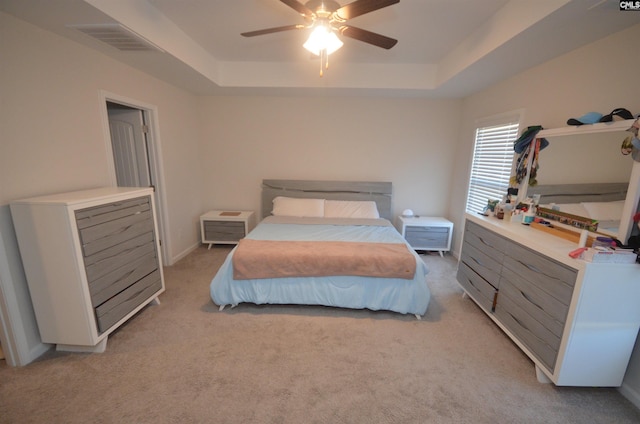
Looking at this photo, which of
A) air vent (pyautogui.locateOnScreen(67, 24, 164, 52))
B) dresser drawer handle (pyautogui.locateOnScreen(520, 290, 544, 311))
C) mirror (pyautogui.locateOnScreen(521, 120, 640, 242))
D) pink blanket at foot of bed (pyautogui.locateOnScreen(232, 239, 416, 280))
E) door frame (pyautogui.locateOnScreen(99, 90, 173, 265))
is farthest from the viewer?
door frame (pyautogui.locateOnScreen(99, 90, 173, 265))

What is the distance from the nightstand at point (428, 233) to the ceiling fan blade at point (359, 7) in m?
2.84

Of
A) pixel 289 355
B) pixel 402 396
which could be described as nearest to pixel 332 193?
pixel 289 355

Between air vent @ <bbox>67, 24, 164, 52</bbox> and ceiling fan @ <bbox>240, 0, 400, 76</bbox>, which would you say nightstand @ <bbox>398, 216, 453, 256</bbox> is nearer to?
ceiling fan @ <bbox>240, 0, 400, 76</bbox>

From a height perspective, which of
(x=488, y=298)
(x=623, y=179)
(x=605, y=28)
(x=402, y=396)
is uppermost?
(x=605, y=28)

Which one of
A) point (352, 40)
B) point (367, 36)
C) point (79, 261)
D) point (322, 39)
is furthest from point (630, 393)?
point (79, 261)

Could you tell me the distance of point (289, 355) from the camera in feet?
6.42

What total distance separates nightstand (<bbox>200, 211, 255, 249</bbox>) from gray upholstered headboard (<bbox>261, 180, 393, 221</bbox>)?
2.47ft

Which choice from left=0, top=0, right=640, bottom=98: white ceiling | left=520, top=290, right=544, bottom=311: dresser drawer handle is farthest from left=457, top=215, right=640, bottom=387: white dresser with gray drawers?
left=0, top=0, right=640, bottom=98: white ceiling

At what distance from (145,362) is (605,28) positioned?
4.01 m

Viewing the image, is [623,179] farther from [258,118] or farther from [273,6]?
[258,118]

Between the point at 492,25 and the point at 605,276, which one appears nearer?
the point at 605,276

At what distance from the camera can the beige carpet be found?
1.52m

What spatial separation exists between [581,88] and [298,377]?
3113 millimetres

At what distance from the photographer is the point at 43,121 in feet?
6.29
